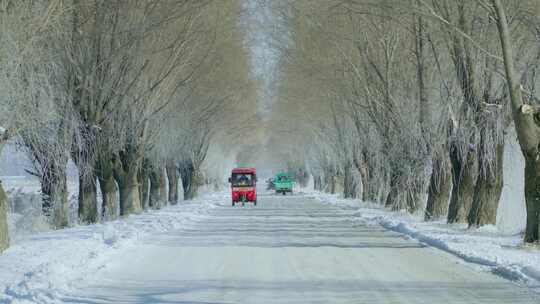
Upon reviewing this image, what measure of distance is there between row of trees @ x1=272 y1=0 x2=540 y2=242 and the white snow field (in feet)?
12.2

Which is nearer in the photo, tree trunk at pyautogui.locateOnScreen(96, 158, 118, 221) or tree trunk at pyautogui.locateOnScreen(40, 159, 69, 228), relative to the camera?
tree trunk at pyautogui.locateOnScreen(40, 159, 69, 228)

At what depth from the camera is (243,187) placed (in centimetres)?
6238

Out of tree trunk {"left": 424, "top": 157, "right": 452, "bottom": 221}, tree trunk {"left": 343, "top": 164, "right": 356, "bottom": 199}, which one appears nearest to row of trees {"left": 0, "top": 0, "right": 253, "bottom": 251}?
tree trunk {"left": 424, "top": 157, "right": 452, "bottom": 221}

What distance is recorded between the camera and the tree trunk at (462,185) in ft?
104

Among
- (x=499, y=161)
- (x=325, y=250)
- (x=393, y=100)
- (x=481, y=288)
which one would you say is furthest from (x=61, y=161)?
(x=481, y=288)

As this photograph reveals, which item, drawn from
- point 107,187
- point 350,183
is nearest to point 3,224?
point 107,187

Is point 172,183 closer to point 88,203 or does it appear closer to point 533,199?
point 88,203

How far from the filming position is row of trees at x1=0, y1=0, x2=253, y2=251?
22.3m

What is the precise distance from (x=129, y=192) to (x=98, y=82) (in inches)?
447

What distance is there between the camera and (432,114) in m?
38.6

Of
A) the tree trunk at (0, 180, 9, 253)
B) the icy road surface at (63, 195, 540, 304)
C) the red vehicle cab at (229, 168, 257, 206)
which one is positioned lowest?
the icy road surface at (63, 195, 540, 304)

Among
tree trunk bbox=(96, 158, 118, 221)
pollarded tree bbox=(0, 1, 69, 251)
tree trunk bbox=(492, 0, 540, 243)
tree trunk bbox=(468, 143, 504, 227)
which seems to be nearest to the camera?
pollarded tree bbox=(0, 1, 69, 251)

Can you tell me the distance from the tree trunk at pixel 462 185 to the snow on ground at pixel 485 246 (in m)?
0.57

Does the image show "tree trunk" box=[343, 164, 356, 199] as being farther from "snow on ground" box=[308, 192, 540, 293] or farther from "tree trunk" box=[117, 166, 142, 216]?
"snow on ground" box=[308, 192, 540, 293]
